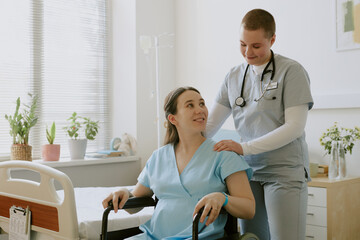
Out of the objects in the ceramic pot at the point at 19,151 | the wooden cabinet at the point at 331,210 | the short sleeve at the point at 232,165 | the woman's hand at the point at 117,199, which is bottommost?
the wooden cabinet at the point at 331,210

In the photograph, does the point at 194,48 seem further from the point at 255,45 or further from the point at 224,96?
the point at 255,45

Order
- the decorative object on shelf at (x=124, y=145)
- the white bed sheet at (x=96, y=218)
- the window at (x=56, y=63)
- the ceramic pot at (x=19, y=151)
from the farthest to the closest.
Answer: the decorative object on shelf at (x=124, y=145), the window at (x=56, y=63), the ceramic pot at (x=19, y=151), the white bed sheet at (x=96, y=218)

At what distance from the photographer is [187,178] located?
174 centimetres

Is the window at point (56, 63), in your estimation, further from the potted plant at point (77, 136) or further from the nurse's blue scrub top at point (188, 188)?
the nurse's blue scrub top at point (188, 188)

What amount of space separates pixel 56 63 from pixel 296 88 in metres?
2.61

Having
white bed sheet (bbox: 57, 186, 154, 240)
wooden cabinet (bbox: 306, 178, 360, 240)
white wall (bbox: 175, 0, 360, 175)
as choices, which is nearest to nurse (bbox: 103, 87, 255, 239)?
white bed sheet (bbox: 57, 186, 154, 240)

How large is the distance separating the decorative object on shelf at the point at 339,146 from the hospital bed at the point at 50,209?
51.4 inches

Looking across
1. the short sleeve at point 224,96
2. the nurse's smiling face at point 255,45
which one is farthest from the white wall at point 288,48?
the nurse's smiling face at point 255,45

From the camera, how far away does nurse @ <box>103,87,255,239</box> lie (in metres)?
1.64

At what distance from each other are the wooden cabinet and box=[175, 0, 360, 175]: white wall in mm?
293

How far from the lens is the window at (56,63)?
347cm

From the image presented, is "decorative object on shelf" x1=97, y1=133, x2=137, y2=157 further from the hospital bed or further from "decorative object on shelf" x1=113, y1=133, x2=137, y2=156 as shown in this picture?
the hospital bed

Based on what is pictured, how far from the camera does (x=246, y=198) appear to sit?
5.23 ft

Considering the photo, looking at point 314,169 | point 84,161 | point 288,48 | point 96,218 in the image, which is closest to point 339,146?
point 314,169
